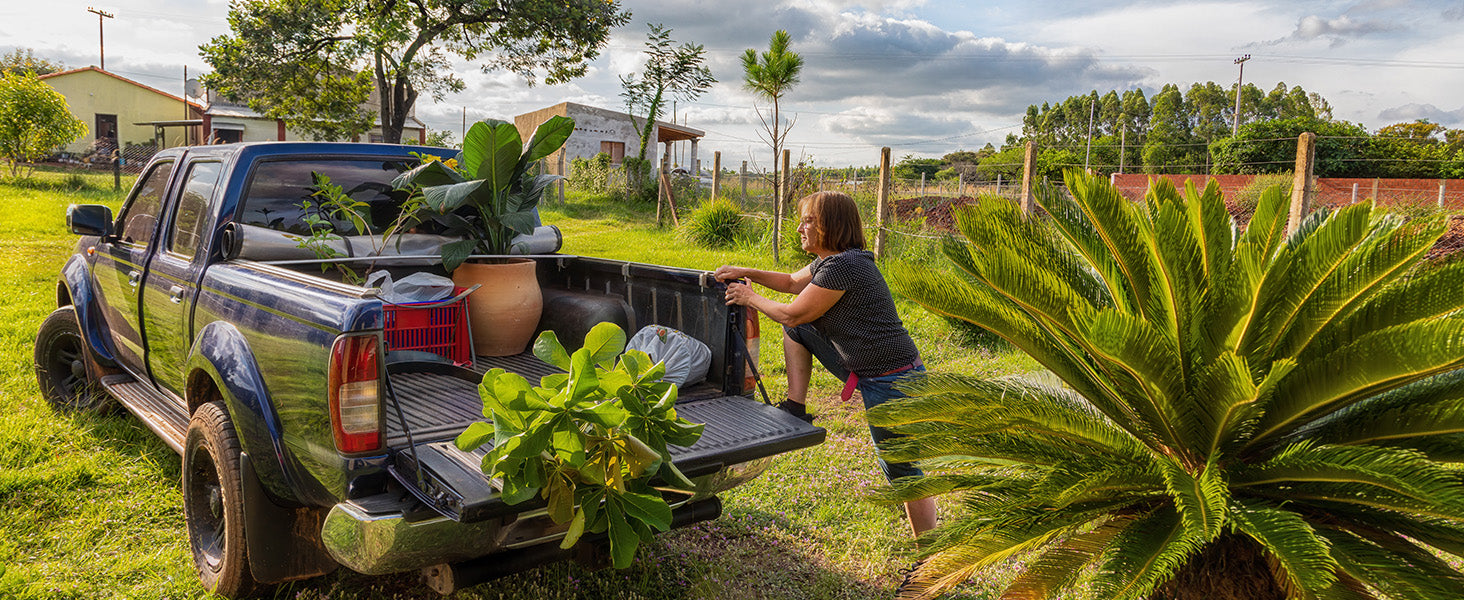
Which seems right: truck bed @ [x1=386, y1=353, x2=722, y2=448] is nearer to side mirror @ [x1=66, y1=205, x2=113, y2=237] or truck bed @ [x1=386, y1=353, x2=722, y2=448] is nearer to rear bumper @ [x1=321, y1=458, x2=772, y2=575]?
rear bumper @ [x1=321, y1=458, x2=772, y2=575]

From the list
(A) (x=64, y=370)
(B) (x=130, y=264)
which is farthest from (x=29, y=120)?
(B) (x=130, y=264)

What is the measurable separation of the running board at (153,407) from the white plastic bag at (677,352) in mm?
1824

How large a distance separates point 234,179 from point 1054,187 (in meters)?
3.41

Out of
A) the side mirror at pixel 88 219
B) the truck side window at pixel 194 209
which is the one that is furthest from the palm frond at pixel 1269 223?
the side mirror at pixel 88 219

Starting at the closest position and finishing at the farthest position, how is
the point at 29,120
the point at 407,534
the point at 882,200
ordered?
the point at 407,534 → the point at 882,200 → the point at 29,120

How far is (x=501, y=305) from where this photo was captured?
4145mm

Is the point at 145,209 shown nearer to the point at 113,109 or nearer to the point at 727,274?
the point at 727,274

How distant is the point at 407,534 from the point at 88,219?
3.35 metres

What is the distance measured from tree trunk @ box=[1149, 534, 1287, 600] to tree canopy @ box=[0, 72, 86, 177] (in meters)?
29.8

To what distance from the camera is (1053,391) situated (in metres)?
3.03

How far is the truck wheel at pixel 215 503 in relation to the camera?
295 centimetres

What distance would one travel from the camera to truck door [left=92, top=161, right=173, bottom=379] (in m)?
4.27

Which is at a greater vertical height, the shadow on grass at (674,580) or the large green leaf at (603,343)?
the large green leaf at (603,343)

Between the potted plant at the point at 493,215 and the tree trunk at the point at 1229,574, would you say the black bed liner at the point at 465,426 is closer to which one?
the potted plant at the point at 493,215
